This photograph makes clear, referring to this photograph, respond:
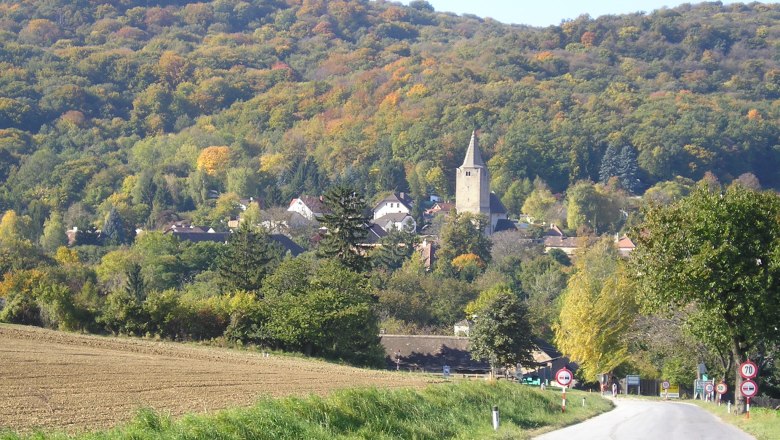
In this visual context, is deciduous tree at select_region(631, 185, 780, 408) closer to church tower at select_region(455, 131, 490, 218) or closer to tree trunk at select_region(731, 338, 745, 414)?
tree trunk at select_region(731, 338, 745, 414)

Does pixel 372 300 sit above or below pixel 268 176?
below

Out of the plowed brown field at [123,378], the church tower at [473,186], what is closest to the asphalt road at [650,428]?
the plowed brown field at [123,378]

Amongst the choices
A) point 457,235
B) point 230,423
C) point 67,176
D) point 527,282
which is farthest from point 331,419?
point 67,176

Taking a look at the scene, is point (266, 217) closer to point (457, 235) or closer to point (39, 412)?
point (457, 235)

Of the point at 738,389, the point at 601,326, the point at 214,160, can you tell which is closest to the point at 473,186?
the point at 214,160

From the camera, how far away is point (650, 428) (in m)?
31.7

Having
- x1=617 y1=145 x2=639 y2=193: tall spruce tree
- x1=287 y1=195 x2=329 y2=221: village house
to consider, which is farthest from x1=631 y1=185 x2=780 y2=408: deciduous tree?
x1=617 y1=145 x2=639 y2=193: tall spruce tree

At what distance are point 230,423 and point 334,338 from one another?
123ft

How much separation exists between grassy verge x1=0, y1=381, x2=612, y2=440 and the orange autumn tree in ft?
496

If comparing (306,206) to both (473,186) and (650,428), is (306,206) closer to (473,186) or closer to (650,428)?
(473,186)

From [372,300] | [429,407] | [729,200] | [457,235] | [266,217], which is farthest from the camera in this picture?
[266,217]

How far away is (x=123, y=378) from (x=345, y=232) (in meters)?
40.4

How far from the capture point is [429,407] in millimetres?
29203

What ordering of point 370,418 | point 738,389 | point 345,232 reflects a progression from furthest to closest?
point 345,232 < point 738,389 < point 370,418
